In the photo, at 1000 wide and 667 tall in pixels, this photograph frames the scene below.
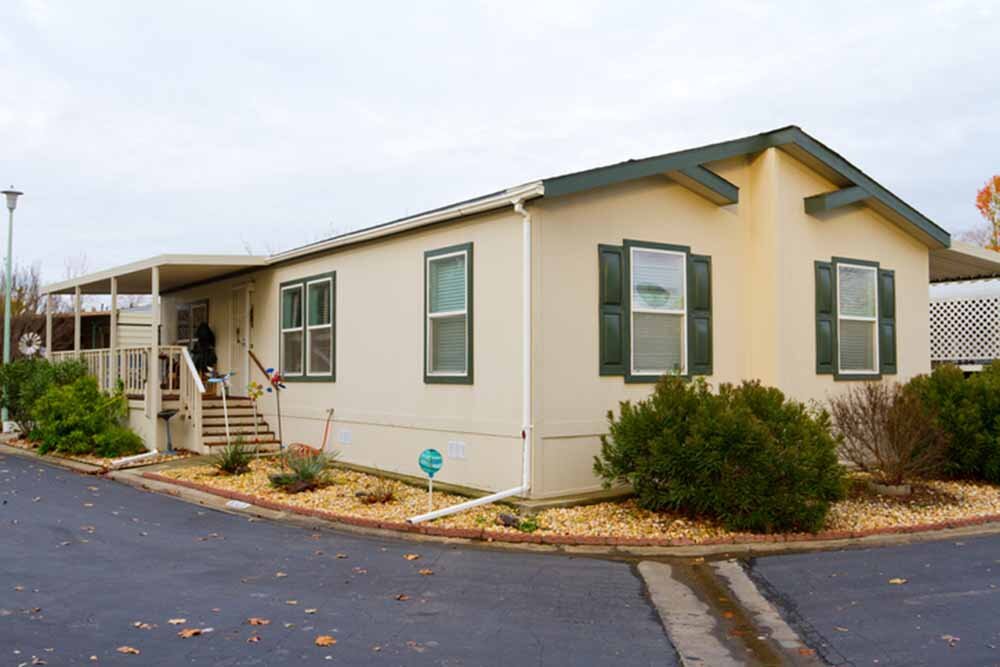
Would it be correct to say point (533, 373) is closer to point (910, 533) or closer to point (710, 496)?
point (710, 496)

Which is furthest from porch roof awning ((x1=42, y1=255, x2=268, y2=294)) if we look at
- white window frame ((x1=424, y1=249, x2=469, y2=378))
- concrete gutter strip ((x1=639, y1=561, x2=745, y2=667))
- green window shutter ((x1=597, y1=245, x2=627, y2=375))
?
concrete gutter strip ((x1=639, y1=561, x2=745, y2=667))

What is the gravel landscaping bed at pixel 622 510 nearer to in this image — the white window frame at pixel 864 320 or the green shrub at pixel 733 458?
the green shrub at pixel 733 458

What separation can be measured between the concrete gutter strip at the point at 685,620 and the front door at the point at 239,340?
9.87 m

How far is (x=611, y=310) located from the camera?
9.70m

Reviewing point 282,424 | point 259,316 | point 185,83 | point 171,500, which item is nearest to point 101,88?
point 185,83

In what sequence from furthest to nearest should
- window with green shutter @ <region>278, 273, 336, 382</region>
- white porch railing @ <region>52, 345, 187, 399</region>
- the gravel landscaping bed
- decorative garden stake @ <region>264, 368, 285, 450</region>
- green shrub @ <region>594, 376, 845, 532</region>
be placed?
white porch railing @ <region>52, 345, 187, 399</region> < decorative garden stake @ <region>264, 368, 285, 450</region> < window with green shutter @ <region>278, 273, 336, 382</region> < the gravel landscaping bed < green shrub @ <region>594, 376, 845, 532</region>

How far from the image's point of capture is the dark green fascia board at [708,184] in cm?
1029

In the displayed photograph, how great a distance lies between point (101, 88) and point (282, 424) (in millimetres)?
8995

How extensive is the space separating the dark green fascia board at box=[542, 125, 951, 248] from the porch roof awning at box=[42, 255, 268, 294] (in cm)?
679

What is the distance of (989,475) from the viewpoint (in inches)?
430

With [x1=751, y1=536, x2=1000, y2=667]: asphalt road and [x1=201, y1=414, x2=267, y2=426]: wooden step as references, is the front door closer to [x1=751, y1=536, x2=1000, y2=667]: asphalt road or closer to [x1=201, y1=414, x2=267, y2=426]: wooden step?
[x1=201, y1=414, x2=267, y2=426]: wooden step

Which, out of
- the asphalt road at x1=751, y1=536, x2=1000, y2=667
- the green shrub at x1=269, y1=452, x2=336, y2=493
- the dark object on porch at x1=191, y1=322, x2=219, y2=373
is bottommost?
the asphalt road at x1=751, y1=536, x2=1000, y2=667

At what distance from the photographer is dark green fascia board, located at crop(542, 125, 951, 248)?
9203mm

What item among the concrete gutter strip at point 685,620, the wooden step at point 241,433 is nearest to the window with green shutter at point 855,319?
the concrete gutter strip at point 685,620
